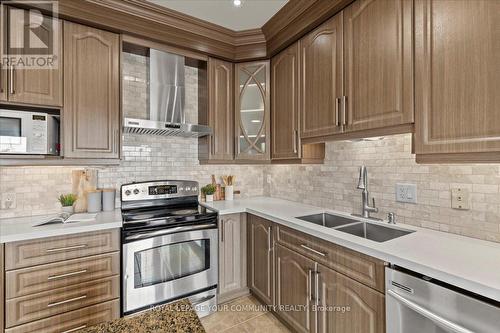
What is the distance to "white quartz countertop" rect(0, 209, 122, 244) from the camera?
1.49 m

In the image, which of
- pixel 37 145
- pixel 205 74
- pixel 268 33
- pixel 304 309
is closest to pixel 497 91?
pixel 304 309

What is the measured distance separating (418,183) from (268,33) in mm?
1828

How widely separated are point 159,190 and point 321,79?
177 cm

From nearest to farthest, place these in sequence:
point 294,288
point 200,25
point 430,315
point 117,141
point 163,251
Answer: point 430,315 < point 294,288 < point 163,251 < point 117,141 < point 200,25

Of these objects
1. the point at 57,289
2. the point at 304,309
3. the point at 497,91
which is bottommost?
the point at 304,309

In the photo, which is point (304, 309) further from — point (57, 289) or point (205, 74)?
point (205, 74)

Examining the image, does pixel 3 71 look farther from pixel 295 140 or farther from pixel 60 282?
pixel 295 140

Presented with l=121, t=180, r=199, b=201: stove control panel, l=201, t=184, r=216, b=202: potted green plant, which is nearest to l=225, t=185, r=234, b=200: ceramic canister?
l=201, t=184, r=216, b=202: potted green plant

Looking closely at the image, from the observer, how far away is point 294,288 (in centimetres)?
178

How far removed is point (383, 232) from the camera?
1661 millimetres

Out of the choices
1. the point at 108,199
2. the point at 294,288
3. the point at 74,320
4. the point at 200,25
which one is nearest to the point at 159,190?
the point at 108,199

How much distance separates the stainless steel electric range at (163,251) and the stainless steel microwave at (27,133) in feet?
2.19

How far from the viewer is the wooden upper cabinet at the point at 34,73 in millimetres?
1670

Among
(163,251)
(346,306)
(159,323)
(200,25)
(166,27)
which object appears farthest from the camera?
(200,25)
